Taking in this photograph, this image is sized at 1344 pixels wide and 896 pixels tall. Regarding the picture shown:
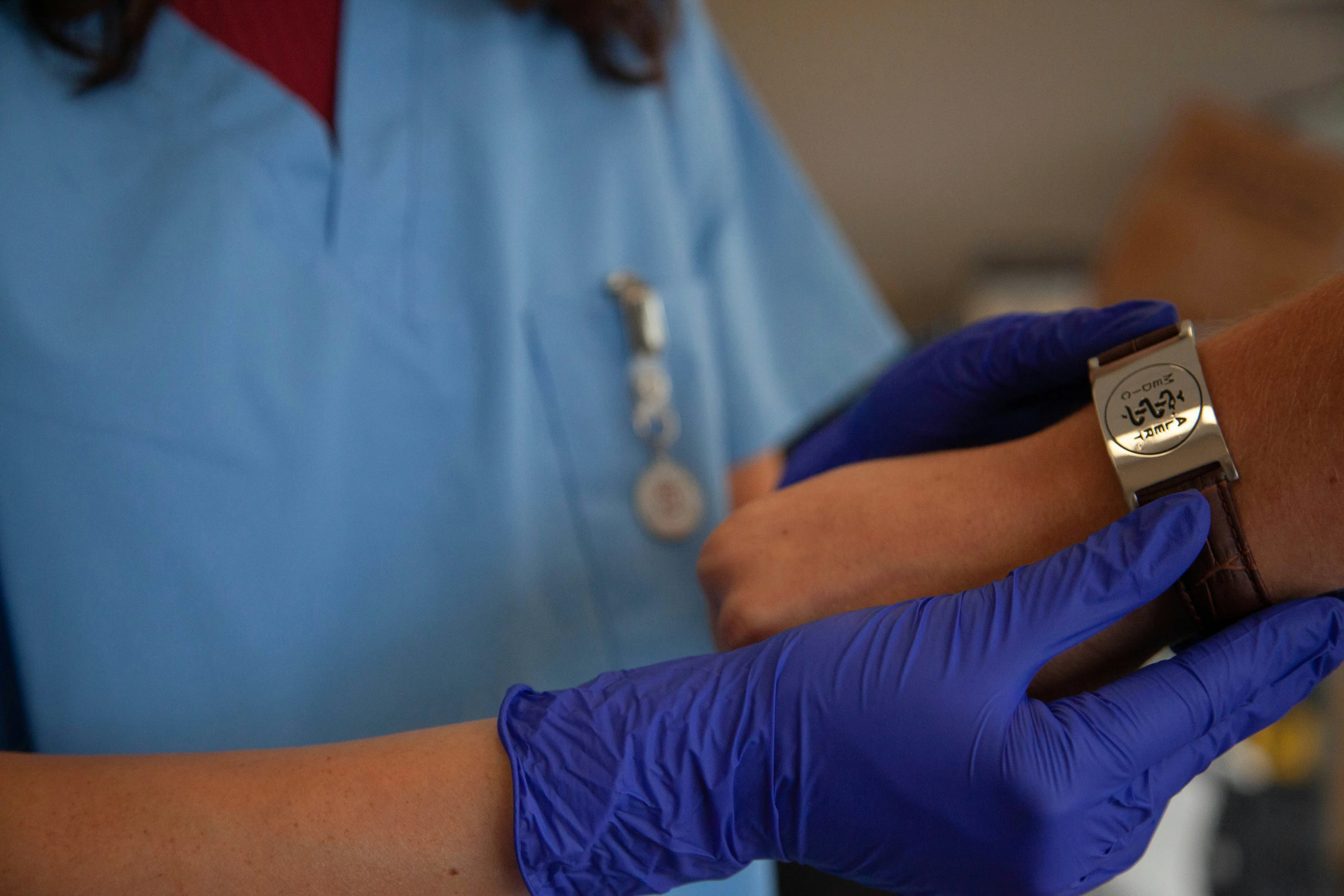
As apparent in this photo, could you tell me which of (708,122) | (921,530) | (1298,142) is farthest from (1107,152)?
(921,530)

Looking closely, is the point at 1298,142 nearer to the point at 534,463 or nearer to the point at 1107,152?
the point at 1107,152

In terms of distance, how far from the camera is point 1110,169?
1.91 meters

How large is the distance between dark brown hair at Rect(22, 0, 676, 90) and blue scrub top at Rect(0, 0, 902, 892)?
19mm

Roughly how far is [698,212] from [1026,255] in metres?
1.38

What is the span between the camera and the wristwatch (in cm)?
50

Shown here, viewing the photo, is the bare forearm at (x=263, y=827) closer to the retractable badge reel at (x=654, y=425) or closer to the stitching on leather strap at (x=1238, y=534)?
the retractable badge reel at (x=654, y=425)

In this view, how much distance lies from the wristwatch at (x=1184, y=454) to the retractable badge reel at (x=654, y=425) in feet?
1.15

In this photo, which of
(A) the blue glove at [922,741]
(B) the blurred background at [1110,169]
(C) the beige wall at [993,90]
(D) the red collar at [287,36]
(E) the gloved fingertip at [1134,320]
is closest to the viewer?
(A) the blue glove at [922,741]

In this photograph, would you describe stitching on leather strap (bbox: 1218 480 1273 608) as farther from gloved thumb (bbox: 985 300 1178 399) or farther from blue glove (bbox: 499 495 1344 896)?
gloved thumb (bbox: 985 300 1178 399)

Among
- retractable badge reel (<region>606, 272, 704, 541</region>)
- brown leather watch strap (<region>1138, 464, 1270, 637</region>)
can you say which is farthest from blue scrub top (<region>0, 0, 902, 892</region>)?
brown leather watch strap (<region>1138, 464, 1270, 637</region>)

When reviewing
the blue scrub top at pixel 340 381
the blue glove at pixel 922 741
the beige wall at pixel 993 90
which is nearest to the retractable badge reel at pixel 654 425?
the blue scrub top at pixel 340 381

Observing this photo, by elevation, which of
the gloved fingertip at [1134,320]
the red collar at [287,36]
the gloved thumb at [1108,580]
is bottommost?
the gloved thumb at [1108,580]

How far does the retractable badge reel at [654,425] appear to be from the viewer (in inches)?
30.2

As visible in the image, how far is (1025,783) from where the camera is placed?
1.49ft
